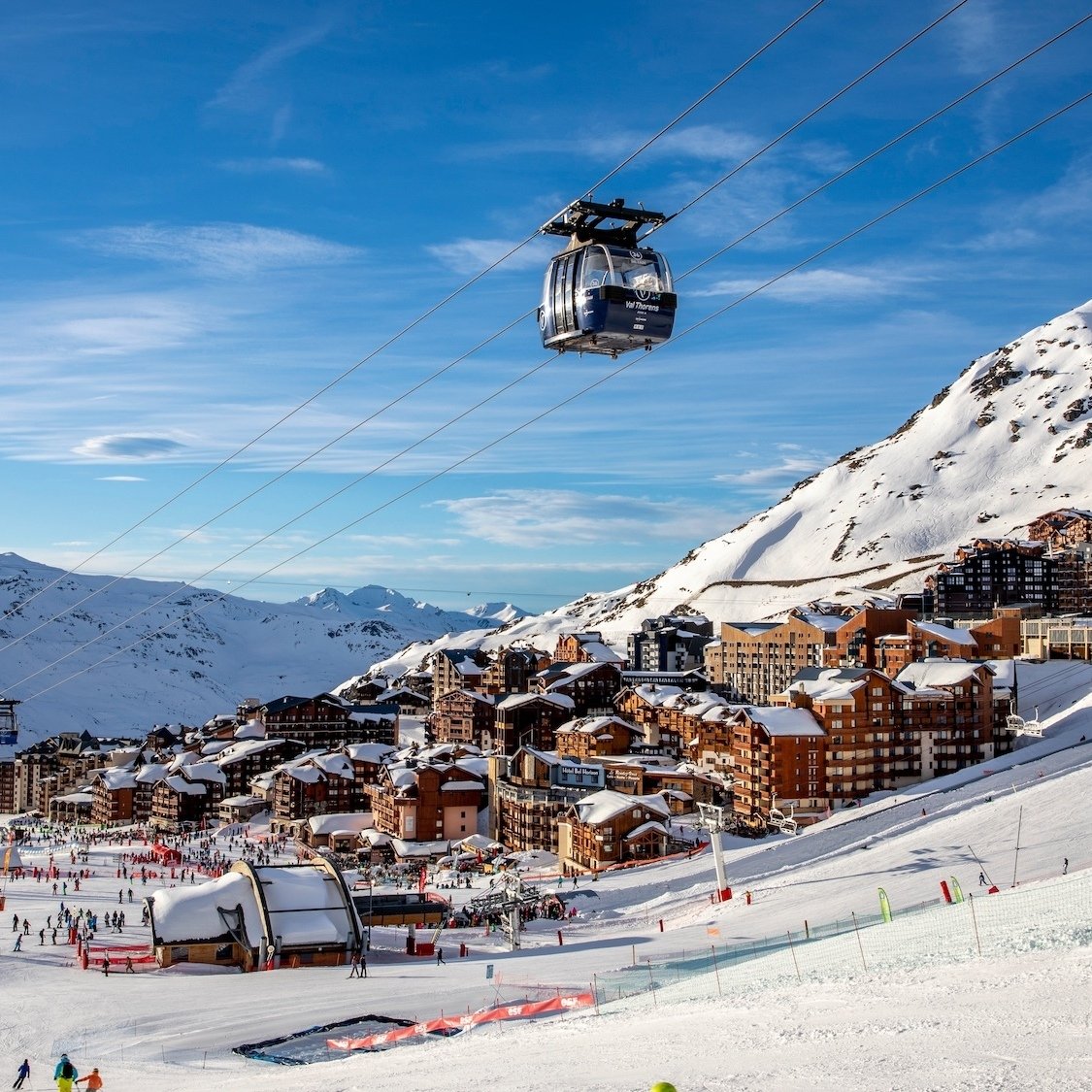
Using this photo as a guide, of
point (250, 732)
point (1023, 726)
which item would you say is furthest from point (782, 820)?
point (250, 732)

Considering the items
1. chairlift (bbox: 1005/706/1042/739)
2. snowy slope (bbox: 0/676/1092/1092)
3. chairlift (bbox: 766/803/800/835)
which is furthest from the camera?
chairlift (bbox: 1005/706/1042/739)

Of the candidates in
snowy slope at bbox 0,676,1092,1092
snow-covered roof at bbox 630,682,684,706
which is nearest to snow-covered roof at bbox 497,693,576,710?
snow-covered roof at bbox 630,682,684,706

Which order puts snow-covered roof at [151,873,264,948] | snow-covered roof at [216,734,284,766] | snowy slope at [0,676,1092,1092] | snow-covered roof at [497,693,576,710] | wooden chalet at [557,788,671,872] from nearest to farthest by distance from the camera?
snowy slope at [0,676,1092,1092] < snow-covered roof at [151,873,264,948] < wooden chalet at [557,788,671,872] < snow-covered roof at [497,693,576,710] < snow-covered roof at [216,734,284,766]

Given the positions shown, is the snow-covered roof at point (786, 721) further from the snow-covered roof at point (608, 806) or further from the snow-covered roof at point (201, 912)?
the snow-covered roof at point (201, 912)

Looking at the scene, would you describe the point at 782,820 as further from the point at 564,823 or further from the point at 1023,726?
the point at 1023,726

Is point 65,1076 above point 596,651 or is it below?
below

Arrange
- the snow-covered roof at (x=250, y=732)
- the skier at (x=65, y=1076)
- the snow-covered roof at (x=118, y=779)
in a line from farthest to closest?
the snow-covered roof at (x=250, y=732), the snow-covered roof at (x=118, y=779), the skier at (x=65, y=1076)

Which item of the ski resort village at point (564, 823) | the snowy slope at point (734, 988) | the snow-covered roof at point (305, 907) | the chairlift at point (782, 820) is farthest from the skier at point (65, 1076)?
the chairlift at point (782, 820)

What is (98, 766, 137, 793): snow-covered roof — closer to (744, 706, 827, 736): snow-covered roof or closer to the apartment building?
the apartment building

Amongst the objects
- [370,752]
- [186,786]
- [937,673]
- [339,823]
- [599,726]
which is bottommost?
[339,823]
